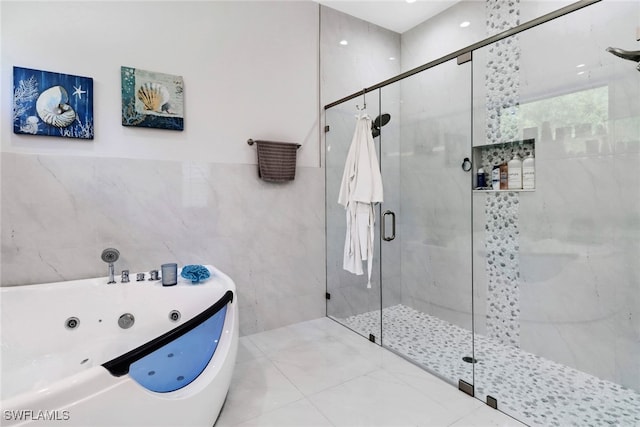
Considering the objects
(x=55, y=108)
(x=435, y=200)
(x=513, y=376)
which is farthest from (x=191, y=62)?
(x=513, y=376)

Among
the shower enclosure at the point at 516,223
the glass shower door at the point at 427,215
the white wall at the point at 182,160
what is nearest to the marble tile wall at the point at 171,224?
the white wall at the point at 182,160

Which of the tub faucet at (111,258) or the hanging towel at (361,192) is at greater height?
the hanging towel at (361,192)

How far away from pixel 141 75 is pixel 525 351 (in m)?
3.56

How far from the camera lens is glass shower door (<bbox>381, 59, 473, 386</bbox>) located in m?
2.77

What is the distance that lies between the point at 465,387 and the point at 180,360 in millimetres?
1685

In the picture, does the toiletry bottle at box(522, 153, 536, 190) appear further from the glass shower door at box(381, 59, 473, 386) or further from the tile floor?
the tile floor

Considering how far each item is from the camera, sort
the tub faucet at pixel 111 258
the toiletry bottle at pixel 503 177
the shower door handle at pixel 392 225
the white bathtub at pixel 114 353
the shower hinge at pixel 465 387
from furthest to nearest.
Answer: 1. the shower door handle at pixel 392 225
2. the toiletry bottle at pixel 503 177
3. the tub faucet at pixel 111 258
4. the shower hinge at pixel 465 387
5. the white bathtub at pixel 114 353

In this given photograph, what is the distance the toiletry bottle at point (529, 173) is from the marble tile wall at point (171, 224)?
5.66 ft

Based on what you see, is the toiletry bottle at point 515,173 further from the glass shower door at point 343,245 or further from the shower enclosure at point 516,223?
the glass shower door at point 343,245

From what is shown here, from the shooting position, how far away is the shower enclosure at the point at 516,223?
6.75 ft

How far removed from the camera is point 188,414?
4.69 ft

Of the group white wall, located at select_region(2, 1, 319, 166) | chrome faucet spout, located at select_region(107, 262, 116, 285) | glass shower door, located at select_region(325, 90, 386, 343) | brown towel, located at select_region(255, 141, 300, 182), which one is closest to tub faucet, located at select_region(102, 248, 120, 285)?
chrome faucet spout, located at select_region(107, 262, 116, 285)

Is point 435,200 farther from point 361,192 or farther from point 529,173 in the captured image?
point 361,192

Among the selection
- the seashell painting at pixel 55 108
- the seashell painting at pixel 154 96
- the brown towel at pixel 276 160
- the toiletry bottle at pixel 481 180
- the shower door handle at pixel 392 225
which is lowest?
the shower door handle at pixel 392 225
